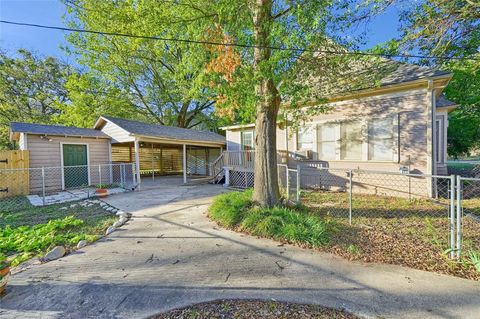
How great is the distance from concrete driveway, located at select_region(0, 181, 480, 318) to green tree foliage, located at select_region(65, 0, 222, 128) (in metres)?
5.50

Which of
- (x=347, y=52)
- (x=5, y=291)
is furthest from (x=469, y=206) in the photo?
(x=5, y=291)

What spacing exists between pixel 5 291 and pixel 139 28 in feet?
26.6

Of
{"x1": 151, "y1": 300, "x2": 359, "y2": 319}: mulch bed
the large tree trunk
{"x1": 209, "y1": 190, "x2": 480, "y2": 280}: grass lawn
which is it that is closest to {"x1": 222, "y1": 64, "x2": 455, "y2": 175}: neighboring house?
{"x1": 209, "y1": 190, "x2": 480, "y2": 280}: grass lawn

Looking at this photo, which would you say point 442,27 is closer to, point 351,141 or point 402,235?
point 351,141

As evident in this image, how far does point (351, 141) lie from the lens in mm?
8852

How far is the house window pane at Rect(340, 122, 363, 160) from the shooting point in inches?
340

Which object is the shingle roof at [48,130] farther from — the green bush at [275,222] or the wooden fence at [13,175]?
the green bush at [275,222]

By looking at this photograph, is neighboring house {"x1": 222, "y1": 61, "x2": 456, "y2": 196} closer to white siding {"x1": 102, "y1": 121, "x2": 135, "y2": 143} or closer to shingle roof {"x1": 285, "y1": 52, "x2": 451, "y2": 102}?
shingle roof {"x1": 285, "y1": 52, "x2": 451, "y2": 102}

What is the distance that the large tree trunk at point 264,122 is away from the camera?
533 centimetres

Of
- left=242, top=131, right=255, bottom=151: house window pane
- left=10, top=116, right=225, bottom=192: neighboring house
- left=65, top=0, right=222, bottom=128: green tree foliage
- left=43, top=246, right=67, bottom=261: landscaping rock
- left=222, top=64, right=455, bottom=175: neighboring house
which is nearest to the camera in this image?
left=43, top=246, right=67, bottom=261: landscaping rock

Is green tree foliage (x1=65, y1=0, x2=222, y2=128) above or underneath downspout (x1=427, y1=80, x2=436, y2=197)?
above

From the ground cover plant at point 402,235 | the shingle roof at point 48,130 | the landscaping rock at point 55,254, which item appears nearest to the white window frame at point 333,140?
the ground cover plant at point 402,235

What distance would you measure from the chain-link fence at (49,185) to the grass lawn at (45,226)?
674mm

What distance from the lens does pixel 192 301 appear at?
8.44 feet
